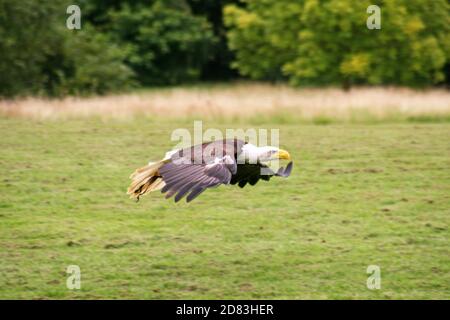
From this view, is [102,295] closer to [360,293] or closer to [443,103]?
[360,293]

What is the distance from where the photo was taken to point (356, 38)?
25.1 meters

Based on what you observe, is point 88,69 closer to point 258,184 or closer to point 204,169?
point 258,184

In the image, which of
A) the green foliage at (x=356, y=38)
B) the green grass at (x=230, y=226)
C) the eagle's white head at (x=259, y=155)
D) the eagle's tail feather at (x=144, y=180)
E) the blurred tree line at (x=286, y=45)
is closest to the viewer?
the green grass at (x=230, y=226)

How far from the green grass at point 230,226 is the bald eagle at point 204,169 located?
2.90 feet

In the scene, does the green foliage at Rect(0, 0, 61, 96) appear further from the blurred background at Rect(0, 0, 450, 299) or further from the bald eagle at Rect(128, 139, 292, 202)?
the bald eagle at Rect(128, 139, 292, 202)

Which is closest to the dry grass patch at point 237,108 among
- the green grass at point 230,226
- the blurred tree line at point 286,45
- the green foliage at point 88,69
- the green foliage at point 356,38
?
the blurred tree line at point 286,45

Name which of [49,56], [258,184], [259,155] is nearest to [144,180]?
[259,155]

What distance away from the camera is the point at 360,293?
24.5 ft

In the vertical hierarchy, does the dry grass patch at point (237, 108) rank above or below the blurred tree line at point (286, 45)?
below

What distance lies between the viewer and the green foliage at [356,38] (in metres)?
24.4

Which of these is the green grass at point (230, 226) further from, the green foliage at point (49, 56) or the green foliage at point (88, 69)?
the green foliage at point (88, 69)

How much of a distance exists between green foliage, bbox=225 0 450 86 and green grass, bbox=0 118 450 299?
32.7ft

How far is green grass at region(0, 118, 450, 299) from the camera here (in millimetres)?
7723

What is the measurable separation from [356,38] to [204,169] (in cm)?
1890
